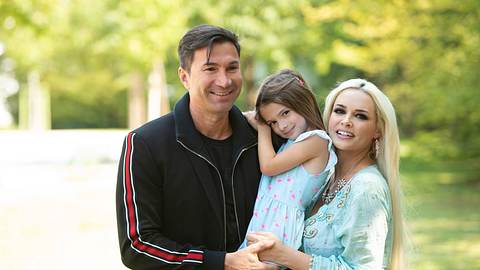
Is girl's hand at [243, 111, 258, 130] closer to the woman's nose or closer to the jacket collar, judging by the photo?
the jacket collar

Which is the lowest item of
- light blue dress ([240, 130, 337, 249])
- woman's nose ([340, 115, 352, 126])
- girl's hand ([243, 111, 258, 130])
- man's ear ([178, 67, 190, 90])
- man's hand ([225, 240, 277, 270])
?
man's hand ([225, 240, 277, 270])

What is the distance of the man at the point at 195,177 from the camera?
3.13m

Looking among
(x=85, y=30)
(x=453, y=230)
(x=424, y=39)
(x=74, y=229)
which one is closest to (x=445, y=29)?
(x=424, y=39)

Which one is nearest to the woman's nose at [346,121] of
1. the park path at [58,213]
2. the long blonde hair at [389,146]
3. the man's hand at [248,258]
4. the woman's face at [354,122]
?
the woman's face at [354,122]

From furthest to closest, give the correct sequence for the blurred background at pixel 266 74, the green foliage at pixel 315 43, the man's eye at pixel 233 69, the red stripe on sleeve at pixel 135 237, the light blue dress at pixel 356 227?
the green foliage at pixel 315 43
the blurred background at pixel 266 74
the man's eye at pixel 233 69
the red stripe on sleeve at pixel 135 237
the light blue dress at pixel 356 227

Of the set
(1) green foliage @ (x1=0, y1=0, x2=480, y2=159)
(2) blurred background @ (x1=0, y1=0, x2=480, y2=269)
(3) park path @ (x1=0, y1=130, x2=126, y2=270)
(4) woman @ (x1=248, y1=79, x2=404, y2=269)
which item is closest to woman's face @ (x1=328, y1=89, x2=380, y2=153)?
(4) woman @ (x1=248, y1=79, x2=404, y2=269)

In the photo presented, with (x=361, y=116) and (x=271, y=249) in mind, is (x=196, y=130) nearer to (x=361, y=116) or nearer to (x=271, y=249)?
(x=271, y=249)

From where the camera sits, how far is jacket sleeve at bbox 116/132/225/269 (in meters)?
3.12

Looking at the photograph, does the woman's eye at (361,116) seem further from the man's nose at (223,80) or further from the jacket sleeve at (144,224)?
the jacket sleeve at (144,224)

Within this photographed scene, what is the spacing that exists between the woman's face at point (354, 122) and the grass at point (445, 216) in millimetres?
525

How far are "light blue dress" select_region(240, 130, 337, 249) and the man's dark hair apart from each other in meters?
0.62

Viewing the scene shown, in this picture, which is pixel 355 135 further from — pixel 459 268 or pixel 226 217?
pixel 459 268

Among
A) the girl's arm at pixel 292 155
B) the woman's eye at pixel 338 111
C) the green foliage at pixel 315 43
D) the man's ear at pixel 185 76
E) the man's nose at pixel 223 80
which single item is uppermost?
the green foliage at pixel 315 43

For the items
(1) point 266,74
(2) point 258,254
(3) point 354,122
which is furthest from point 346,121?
(1) point 266,74
